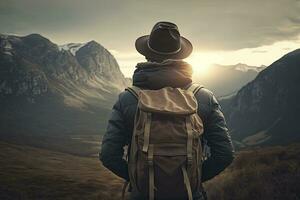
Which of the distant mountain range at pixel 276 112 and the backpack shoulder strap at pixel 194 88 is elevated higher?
the backpack shoulder strap at pixel 194 88

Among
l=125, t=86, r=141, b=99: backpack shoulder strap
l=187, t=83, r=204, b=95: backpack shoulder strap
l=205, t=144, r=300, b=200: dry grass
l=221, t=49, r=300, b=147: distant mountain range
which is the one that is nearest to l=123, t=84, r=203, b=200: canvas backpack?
l=125, t=86, r=141, b=99: backpack shoulder strap

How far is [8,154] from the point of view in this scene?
8588 cm

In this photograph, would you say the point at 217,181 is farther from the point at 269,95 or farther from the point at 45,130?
the point at 269,95

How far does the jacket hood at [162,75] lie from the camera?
153 inches

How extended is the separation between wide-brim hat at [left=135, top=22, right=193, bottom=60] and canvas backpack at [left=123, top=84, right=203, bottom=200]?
2.37 ft

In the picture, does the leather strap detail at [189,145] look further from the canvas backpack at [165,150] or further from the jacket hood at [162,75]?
the jacket hood at [162,75]

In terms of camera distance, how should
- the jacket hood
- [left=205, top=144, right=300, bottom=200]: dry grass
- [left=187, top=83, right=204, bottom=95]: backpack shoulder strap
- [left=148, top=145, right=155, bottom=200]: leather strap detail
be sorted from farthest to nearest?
[left=205, top=144, right=300, bottom=200]: dry grass
[left=187, top=83, right=204, bottom=95]: backpack shoulder strap
the jacket hood
[left=148, top=145, right=155, bottom=200]: leather strap detail

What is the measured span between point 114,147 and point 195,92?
109 cm

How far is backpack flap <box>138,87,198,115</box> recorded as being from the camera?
3.61 metres

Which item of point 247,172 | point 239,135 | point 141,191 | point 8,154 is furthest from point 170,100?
point 239,135

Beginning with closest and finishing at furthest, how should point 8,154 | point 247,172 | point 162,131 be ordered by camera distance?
point 162,131 → point 247,172 → point 8,154

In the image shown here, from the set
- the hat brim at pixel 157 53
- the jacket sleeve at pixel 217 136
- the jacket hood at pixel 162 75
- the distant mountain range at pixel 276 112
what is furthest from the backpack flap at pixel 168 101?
the distant mountain range at pixel 276 112

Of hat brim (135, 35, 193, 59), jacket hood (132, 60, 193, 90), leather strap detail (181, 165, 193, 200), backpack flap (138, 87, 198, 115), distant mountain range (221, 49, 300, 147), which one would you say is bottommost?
distant mountain range (221, 49, 300, 147)

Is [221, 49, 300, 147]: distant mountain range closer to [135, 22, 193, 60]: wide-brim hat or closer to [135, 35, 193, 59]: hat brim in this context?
[135, 35, 193, 59]: hat brim
